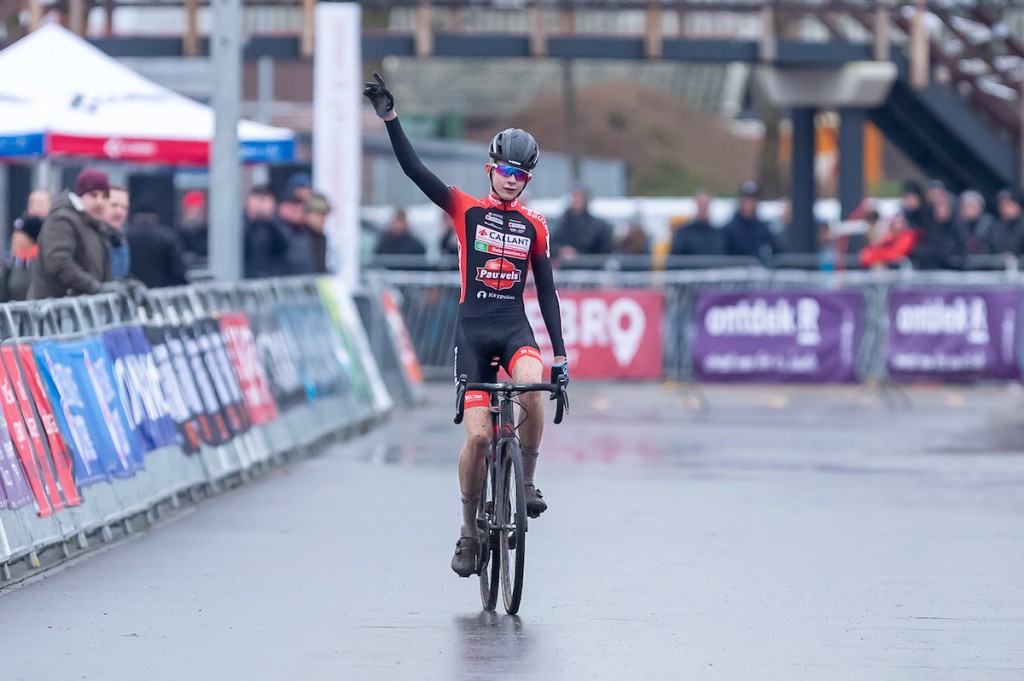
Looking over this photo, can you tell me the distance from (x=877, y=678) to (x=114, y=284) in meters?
5.90

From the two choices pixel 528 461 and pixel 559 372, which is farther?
pixel 528 461

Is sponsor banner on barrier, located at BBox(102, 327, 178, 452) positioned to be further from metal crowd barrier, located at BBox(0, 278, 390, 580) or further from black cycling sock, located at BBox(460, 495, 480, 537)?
black cycling sock, located at BBox(460, 495, 480, 537)

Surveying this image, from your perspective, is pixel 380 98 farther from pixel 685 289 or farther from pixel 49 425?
pixel 685 289

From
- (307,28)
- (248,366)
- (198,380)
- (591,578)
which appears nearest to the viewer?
(591,578)

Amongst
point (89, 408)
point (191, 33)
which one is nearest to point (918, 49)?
point (191, 33)

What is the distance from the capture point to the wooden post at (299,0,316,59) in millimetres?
26344

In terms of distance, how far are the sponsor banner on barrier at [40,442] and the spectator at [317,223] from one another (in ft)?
28.7

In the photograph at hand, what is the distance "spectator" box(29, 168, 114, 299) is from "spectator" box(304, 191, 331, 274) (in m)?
6.06

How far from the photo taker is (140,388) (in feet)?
37.5

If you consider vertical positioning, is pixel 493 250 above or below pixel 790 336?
above

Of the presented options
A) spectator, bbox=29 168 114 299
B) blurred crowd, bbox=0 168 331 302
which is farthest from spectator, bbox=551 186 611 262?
spectator, bbox=29 168 114 299

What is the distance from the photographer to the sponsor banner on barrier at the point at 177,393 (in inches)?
468

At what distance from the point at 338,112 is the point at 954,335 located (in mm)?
6710

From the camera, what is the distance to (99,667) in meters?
7.31
